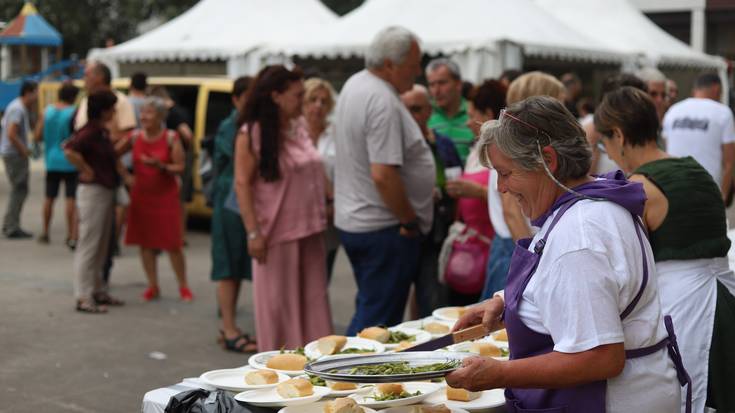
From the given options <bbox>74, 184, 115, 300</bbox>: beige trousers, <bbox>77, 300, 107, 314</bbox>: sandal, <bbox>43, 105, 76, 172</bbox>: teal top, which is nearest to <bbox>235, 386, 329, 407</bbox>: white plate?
<bbox>74, 184, 115, 300</bbox>: beige trousers

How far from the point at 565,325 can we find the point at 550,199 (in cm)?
35

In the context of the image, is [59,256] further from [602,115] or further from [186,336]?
[602,115]

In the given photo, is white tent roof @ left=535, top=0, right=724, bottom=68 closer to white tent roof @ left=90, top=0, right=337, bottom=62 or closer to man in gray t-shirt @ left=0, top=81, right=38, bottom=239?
white tent roof @ left=90, top=0, right=337, bottom=62

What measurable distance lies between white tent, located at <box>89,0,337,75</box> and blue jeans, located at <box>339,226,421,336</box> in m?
10.6

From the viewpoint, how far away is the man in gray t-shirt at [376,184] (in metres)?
5.47

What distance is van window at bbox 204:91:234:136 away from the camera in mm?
12008

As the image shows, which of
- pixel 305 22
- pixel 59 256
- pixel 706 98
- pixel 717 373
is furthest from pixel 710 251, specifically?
pixel 305 22

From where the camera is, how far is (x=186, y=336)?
738 centimetres

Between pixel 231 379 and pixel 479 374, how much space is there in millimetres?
1053

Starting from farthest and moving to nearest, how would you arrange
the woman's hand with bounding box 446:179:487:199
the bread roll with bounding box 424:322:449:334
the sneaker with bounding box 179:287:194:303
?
1. the sneaker with bounding box 179:287:194:303
2. the woman's hand with bounding box 446:179:487:199
3. the bread roll with bounding box 424:322:449:334

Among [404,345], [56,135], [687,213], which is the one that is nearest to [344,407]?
[404,345]

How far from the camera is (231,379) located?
3.24m

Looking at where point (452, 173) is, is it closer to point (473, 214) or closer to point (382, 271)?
point (473, 214)

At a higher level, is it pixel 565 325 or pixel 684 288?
pixel 565 325
